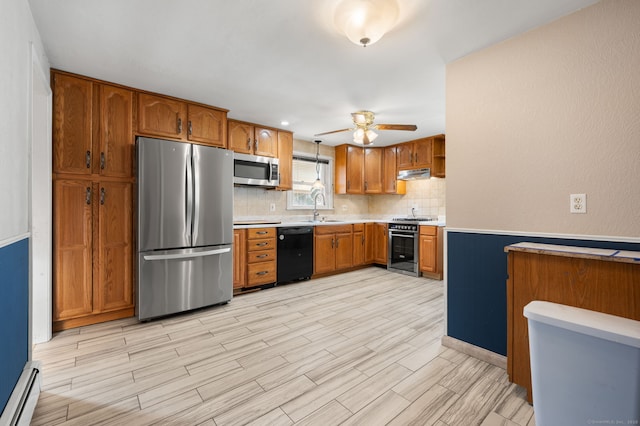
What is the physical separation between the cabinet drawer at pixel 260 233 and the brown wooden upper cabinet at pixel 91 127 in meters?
1.49

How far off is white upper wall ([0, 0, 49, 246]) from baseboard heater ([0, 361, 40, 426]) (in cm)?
78

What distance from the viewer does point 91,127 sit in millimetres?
2674

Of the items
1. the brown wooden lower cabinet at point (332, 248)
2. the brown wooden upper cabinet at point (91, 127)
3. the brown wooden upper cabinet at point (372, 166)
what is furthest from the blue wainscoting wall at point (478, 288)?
the brown wooden upper cabinet at point (372, 166)

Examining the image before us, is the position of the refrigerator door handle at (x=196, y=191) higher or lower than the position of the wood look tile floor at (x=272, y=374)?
higher

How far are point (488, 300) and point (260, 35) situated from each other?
250 cm

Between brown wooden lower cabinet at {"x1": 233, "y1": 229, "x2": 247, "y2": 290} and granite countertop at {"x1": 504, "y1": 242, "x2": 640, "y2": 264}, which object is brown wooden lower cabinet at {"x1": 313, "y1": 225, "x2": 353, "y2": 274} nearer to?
brown wooden lower cabinet at {"x1": 233, "y1": 229, "x2": 247, "y2": 290}

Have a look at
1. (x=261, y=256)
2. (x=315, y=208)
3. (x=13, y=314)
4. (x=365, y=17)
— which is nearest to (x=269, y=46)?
(x=365, y=17)

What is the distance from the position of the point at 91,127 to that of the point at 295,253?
275 cm

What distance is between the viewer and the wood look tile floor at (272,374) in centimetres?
154

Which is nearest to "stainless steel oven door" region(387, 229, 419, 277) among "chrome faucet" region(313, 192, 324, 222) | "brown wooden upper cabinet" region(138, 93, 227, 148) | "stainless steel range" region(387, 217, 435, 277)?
"stainless steel range" region(387, 217, 435, 277)

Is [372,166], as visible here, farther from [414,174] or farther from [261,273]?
[261,273]

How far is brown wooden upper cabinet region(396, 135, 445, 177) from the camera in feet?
15.7

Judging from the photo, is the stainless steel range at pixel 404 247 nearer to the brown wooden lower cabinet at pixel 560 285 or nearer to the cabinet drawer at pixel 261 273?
the cabinet drawer at pixel 261 273

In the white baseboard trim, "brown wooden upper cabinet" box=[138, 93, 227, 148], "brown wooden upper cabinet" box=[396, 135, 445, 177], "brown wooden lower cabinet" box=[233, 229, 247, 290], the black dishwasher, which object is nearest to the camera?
the white baseboard trim
